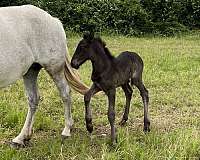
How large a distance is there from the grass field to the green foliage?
360 inches

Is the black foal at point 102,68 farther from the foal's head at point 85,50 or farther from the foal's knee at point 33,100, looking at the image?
the foal's knee at point 33,100

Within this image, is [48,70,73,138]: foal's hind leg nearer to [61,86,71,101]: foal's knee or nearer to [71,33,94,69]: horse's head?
[61,86,71,101]: foal's knee

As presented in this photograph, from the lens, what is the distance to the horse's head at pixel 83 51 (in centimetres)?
568

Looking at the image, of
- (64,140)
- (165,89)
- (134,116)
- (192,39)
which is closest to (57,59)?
(64,140)

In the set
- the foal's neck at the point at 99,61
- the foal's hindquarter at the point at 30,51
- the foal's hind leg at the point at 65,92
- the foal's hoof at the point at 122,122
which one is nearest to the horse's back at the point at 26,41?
the foal's hindquarter at the point at 30,51

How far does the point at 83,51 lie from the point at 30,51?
67 cm

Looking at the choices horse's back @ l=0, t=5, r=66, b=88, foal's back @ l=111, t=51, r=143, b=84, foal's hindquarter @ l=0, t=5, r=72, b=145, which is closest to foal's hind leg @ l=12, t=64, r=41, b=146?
foal's hindquarter @ l=0, t=5, r=72, b=145

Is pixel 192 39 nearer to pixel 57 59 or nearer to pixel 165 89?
pixel 165 89

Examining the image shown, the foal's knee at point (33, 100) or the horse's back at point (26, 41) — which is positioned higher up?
the horse's back at point (26, 41)

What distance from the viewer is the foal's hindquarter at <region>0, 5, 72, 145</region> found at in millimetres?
5594

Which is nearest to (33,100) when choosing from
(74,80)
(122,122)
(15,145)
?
(74,80)

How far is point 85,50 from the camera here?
570cm

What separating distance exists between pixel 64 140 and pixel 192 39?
1352cm

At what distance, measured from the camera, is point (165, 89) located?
29.3 ft
